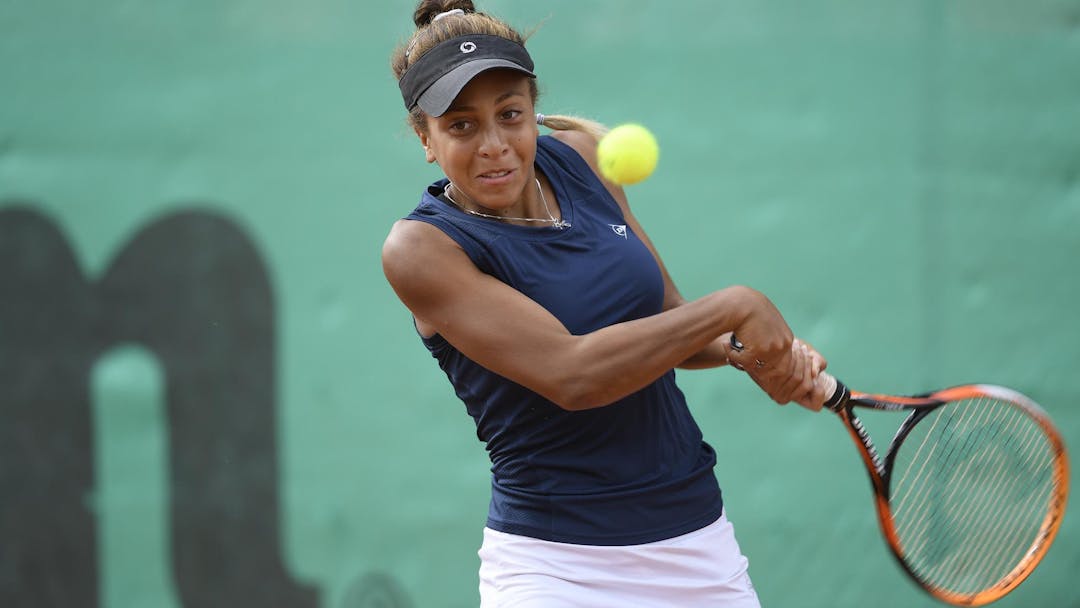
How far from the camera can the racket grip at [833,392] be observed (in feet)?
7.91

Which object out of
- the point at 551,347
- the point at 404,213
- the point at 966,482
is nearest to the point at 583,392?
the point at 551,347

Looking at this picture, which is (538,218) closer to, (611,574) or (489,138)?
(489,138)

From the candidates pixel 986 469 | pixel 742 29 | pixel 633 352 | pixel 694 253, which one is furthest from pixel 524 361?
pixel 742 29

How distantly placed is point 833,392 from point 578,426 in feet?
1.69

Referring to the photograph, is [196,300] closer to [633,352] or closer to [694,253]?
[694,253]

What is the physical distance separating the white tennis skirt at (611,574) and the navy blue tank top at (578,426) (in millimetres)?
22

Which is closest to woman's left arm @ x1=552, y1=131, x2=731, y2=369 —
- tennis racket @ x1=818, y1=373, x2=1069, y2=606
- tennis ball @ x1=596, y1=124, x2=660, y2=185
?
tennis ball @ x1=596, y1=124, x2=660, y2=185

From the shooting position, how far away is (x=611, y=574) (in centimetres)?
226

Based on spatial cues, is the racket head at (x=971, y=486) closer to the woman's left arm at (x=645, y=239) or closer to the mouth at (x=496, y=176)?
the woman's left arm at (x=645, y=239)

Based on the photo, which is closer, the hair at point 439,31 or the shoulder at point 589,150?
the hair at point 439,31

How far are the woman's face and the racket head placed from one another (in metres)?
0.79

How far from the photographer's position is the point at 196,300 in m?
3.90

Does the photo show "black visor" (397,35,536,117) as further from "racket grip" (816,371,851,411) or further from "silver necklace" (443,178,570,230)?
"racket grip" (816,371,851,411)

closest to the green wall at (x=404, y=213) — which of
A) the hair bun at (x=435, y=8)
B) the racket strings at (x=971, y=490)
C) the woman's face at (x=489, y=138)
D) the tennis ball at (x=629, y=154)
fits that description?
the racket strings at (x=971, y=490)
